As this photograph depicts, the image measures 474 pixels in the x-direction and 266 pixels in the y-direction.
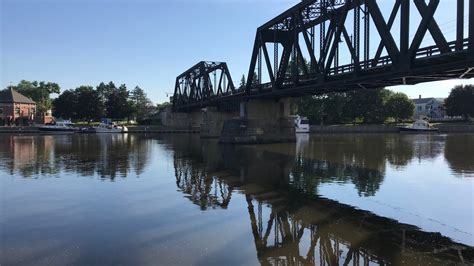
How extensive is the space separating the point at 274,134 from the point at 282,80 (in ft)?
41.8

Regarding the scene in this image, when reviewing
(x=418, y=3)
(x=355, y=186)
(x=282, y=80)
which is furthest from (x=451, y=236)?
(x=282, y=80)

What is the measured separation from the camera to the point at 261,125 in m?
59.2

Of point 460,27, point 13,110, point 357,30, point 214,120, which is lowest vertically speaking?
point 214,120

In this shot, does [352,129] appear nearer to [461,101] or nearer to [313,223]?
[461,101]

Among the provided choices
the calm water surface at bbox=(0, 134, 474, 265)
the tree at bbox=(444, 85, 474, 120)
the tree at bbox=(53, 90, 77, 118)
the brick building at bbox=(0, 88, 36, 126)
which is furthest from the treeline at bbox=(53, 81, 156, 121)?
the calm water surface at bbox=(0, 134, 474, 265)

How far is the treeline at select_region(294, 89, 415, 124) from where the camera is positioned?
122938mm

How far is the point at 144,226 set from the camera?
46.3 ft

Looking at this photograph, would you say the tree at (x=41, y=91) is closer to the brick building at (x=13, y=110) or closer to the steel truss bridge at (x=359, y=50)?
the brick building at (x=13, y=110)

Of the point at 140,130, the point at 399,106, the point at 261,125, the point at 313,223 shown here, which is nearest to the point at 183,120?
the point at 140,130

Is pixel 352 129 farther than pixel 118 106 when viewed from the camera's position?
No

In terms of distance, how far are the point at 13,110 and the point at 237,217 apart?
134 m

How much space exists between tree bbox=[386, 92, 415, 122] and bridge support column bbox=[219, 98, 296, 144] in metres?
76.8

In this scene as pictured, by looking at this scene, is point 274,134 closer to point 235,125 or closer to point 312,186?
point 235,125

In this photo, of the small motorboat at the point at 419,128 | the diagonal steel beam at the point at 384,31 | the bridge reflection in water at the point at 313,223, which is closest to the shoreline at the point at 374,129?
the small motorboat at the point at 419,128
